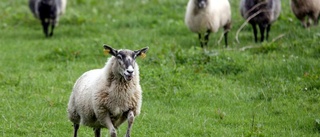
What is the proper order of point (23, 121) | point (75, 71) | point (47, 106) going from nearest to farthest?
1. point (23, 121)
2. point (47, 106)
3. point (75, 71)

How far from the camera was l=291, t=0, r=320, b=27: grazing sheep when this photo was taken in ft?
43.1

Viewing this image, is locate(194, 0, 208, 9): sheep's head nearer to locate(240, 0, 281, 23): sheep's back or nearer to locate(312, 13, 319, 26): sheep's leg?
locate(240, 0, 281, 23): sheep's back

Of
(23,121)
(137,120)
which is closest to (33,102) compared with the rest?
(23,121)

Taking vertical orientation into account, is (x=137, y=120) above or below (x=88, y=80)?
below

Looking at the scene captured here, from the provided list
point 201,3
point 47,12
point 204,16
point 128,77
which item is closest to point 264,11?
point 204,16

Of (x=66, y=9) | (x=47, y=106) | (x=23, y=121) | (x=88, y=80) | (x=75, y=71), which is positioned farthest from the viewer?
(x=66, y=9)

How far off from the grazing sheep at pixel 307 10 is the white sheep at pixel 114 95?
6658 millimetres

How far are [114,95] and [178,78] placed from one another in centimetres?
336

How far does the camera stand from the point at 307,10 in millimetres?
13219

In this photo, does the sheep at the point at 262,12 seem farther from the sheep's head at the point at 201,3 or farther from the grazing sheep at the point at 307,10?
the sheep's head at the point at 201,3

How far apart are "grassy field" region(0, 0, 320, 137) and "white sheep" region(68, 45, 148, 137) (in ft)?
3.39

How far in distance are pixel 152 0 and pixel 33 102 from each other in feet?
26.6

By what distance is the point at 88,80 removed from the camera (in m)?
7.56

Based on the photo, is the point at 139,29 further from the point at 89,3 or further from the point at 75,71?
the point at 75,71
